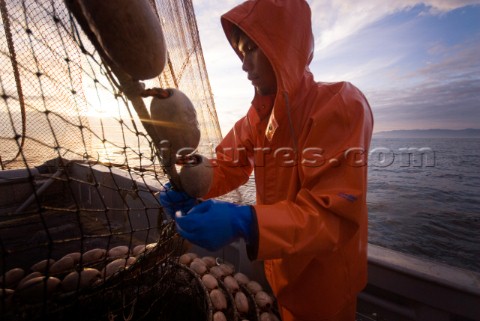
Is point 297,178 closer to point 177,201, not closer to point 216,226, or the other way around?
point 216,226

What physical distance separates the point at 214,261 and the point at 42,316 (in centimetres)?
180

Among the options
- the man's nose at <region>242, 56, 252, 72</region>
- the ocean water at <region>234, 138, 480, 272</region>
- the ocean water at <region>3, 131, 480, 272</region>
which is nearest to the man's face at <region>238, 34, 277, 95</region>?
the man's nose at <region>242, 56, 252, 72</region>

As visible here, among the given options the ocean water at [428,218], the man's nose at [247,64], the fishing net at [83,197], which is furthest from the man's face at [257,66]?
the ocean water at [428,218]

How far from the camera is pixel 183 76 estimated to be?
155 inches

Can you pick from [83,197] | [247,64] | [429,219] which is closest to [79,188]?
[83,197]

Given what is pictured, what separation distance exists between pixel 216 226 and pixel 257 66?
1.20 metres

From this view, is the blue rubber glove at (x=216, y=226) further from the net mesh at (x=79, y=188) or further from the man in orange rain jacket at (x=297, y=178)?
the net mesh at (x=79, y=188)

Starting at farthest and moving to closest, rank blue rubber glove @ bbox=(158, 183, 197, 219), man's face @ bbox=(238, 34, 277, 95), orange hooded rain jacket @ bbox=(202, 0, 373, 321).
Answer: man's face @ bbox=(238, 34, 277, 95), blue rubber glove @ bbox=(158, 183, 197, 219), orange hooded rain jacket @ bbox=(202, 0, 373, 321)

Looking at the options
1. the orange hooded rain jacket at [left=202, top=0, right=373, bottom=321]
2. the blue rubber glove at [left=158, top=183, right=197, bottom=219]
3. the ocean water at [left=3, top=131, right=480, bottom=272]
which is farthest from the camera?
the ocean water at [left=3, top=131, right=480, bottom=272]

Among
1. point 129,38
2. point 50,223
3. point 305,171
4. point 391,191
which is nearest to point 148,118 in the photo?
point 129,38

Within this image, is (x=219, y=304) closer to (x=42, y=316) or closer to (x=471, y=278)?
(x=42, y=316)

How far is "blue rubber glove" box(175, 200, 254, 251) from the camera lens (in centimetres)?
118

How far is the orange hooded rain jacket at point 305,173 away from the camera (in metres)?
1.16

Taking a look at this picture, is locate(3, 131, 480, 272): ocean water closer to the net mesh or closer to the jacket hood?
the net mesh
